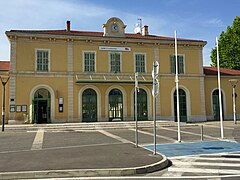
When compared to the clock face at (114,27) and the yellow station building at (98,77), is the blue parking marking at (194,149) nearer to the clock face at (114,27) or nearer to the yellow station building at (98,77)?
the yellow station building at (98,77)

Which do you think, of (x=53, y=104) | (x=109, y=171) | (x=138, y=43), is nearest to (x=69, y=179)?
(x=109, y=171)

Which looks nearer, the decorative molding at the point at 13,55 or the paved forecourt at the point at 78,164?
the paved forecourt at the point at 78,164

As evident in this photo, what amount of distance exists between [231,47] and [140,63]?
19.1 meters

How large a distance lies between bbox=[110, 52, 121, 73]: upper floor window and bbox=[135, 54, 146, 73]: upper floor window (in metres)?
1.81

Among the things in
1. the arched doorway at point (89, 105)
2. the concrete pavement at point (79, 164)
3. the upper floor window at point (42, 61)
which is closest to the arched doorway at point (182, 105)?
the arched doorway at point (89, 105)

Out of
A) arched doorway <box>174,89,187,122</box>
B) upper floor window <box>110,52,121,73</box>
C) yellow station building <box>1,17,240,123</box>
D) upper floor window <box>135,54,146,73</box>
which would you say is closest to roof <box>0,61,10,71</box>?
yellow station building <box>1,17,240,123</box>

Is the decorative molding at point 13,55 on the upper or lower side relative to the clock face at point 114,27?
lower

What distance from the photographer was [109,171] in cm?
697

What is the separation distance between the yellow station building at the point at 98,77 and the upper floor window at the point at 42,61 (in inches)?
3.5

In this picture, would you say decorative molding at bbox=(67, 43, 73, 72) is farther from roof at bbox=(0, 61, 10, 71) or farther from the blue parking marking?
the blue parking marking

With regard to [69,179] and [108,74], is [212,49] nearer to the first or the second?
[108,74]

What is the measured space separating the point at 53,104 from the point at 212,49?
29154mm

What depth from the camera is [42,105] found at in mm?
24312

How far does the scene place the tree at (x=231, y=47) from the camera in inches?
1529
